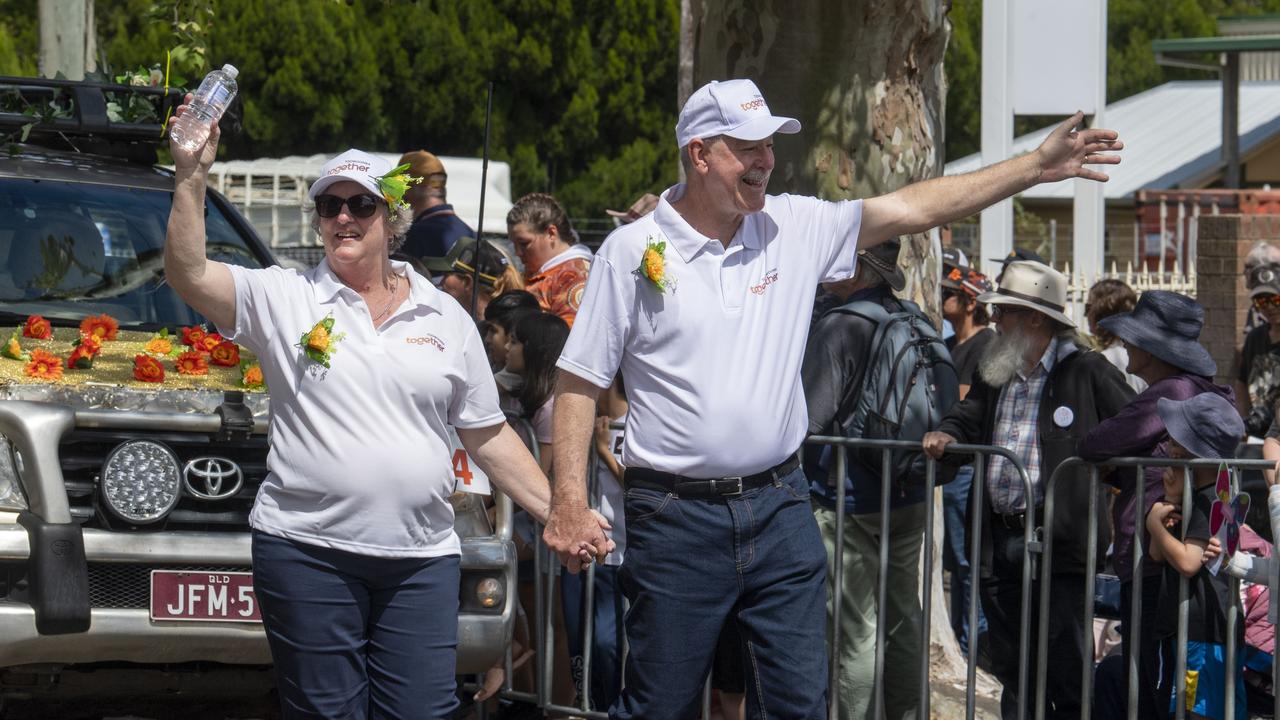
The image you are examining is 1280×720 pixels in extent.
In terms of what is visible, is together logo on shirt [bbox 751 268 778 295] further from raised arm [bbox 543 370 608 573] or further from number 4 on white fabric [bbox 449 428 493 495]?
number 4 on white fabric [bbox 449 428 493 495]

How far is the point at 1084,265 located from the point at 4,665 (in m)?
14.7

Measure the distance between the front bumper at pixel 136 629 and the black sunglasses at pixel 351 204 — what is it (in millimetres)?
1296

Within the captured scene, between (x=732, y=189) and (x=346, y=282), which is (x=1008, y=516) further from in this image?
(x=346, y=282)

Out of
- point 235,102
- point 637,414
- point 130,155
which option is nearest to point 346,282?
point 637,414

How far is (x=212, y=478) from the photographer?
16.7 feet

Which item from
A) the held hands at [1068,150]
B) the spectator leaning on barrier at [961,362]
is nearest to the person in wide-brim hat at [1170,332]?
the held hands at [1068,150]

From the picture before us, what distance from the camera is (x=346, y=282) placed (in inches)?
165

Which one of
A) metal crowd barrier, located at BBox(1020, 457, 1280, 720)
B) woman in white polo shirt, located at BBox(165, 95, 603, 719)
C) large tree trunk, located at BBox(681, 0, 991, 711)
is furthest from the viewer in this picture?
large tree trunk, located at BBox(681, 0, 991, 711)

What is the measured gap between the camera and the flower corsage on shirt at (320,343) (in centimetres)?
399

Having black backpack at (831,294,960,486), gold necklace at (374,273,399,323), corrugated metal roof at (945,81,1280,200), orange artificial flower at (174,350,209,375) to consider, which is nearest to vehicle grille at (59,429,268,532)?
orange artificial flower at (174,350,209,375)

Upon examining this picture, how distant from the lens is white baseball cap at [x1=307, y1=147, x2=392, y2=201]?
4.11 m

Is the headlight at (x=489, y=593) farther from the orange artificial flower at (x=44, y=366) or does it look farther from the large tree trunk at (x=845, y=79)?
the large tree trunk at (x=845, y=79)

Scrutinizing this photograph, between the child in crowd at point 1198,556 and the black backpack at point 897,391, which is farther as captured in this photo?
the black backpack at point 897,391

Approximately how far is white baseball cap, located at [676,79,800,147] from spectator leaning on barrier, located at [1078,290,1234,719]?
1695 millimetres
